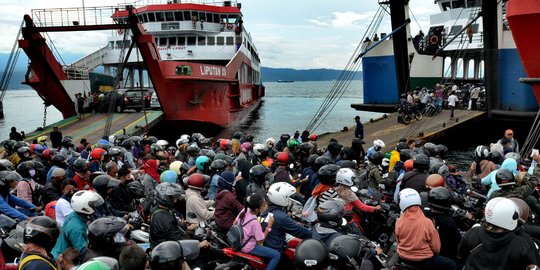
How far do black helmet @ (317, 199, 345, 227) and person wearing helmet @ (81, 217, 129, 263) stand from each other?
207cm

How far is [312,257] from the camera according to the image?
3445 millimetres

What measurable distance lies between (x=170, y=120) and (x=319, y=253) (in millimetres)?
19229

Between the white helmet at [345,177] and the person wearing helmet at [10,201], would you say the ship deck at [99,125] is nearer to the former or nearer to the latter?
the person wearing helmet at [10,201]

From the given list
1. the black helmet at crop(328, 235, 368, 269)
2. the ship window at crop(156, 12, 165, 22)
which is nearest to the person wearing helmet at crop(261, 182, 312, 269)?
the black helmet at crop(328, 235, 368, 269)

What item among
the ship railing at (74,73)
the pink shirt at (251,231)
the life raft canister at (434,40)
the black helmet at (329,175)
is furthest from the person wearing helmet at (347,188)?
the life raft canister at (434,40)

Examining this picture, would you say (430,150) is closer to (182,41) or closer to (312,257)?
(312,257)

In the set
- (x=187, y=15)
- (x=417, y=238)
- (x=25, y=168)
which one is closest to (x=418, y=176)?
(x=417, y=238)

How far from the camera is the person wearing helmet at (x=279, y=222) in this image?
486 cm

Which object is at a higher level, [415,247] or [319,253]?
[319,253]

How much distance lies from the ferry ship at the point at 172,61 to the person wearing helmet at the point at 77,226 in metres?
12.9

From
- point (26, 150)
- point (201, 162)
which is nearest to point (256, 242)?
point (201, 162)

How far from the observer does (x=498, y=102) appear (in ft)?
60.8

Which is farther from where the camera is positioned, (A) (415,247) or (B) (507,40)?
(B) (507,40)

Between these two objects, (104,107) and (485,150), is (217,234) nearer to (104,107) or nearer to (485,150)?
(485,150)
